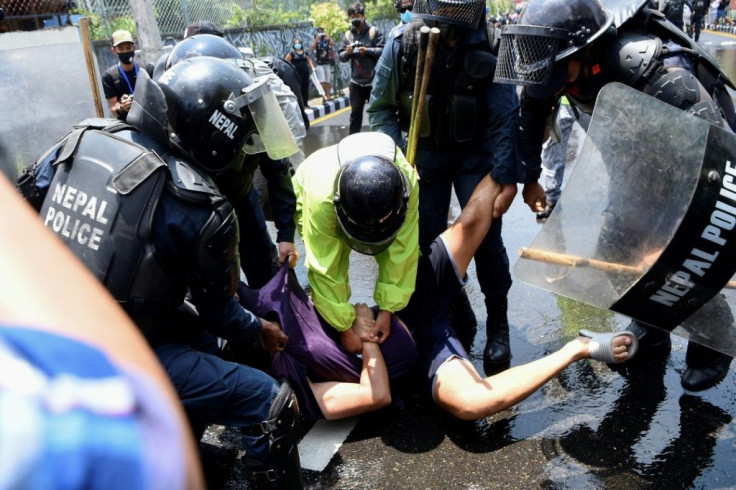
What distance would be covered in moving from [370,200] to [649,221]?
1.02 m

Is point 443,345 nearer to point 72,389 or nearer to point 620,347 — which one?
point 620,347

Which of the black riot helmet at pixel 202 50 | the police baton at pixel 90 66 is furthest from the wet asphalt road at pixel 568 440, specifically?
the police baton at pixel 90 66

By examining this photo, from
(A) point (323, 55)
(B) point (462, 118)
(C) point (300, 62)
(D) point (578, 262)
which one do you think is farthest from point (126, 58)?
(A) point (323, 55)

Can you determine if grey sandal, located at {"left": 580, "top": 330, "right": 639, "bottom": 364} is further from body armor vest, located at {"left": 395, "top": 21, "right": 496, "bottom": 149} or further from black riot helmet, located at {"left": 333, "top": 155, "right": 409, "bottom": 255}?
body armor vest, located at {"left": 395, "top": 21, "right": 496, "bottom": 149}

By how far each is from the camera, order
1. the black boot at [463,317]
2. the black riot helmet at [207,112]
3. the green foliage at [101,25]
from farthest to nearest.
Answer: the green foliage at [101,25], the black boot at [463,317], the black riot helmet at [207,112]

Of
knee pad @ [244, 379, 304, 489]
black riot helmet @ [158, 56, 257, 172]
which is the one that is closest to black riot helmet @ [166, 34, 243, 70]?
black riot helmet @ [158, 56, 257, 172]

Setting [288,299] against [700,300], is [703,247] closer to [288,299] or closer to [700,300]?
[700,300]

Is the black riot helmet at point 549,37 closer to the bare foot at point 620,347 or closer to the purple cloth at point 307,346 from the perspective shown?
the bare foot at point 620,347

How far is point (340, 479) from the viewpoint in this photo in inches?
107

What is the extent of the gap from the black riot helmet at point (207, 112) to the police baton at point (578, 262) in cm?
117

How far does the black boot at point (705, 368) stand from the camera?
2.91 m

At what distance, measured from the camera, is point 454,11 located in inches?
123

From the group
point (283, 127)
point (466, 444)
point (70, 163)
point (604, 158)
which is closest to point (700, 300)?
point (604, 158)

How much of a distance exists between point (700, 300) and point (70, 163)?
2157mm
